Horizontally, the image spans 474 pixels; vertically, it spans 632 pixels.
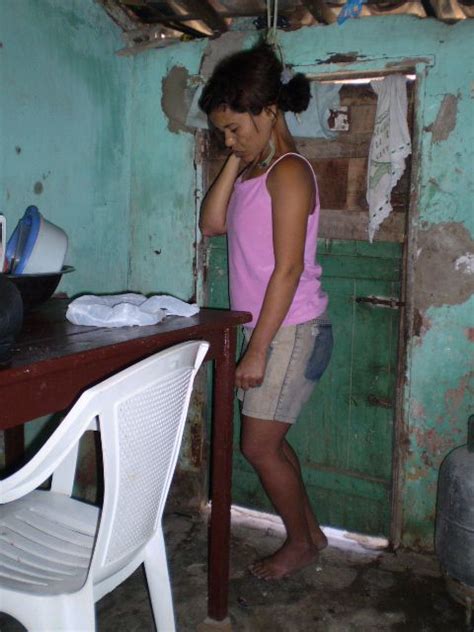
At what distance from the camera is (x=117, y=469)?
1.23m

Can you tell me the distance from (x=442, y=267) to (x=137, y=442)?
5.29ft

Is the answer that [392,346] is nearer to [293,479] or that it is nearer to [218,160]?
[293,479]

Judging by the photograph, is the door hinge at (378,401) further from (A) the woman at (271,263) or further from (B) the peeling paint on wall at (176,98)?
(B) the peeling paint on wall at (176,98)

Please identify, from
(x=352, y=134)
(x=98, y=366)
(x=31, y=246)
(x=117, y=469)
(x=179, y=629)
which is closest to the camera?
(x=117, y=469)

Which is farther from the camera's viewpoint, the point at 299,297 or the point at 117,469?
the point at 299,297

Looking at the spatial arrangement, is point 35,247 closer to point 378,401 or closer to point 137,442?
point 137,442

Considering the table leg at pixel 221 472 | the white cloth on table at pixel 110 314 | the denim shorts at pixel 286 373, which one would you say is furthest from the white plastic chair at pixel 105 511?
the denim shorts at pixel 286 373

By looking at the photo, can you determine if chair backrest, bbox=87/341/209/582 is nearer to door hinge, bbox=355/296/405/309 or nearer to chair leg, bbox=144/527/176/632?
chair leg, bbox=144/527/176/632

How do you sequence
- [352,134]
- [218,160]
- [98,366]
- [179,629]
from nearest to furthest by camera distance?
[98,366] < [179,629] < [352,134] < [218,160]

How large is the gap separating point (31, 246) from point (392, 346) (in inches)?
63.5

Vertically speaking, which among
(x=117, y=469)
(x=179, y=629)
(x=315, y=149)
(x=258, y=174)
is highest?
(x=315, y=149)

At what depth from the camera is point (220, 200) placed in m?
2.40

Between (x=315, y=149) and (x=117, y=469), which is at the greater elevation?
(x=315, y=149)

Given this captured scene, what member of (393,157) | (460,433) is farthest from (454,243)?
(460,433)
